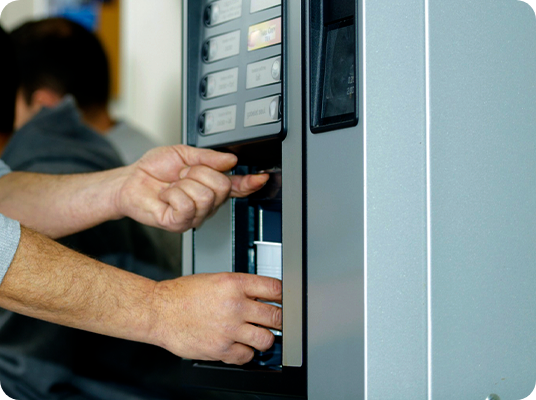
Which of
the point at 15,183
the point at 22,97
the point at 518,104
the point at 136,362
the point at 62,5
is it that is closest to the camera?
the point at 518,104

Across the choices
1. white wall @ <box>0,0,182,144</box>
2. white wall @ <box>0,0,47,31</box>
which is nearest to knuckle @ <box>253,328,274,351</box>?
white wall @ <box>0,0,182,144</box>

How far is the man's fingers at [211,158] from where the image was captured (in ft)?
2.45

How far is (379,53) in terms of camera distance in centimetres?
57

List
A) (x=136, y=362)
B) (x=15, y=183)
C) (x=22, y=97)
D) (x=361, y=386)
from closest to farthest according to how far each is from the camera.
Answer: (x=361, y=386) → (x=15, y=183) → (x=136, y=362) → (x=22, y=97)

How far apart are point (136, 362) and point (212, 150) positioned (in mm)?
644

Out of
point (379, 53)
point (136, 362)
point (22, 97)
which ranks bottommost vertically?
point (136, 362)

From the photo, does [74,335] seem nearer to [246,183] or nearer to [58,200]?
[58,200]

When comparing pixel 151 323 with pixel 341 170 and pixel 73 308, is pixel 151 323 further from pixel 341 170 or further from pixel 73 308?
pixel 341 170

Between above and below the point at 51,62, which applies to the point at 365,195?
below

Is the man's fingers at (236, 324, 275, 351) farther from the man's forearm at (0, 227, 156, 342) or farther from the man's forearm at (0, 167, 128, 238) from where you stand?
the man's forearm at (0, 167, 128, 238)

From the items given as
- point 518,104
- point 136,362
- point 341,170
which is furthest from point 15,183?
point 518,104

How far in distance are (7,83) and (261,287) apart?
1.04 metres

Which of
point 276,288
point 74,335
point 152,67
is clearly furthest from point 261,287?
point 152,67

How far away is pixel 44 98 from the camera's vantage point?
1.83 meters
